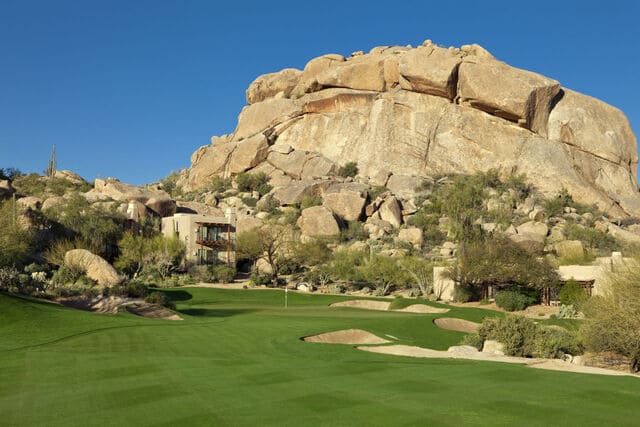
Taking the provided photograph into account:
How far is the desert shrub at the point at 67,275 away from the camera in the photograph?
4955cm

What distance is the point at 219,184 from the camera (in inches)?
3996

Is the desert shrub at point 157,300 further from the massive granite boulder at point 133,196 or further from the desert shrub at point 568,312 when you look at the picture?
the massive granite boulder at point 133,196

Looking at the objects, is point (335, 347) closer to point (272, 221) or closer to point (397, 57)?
point (272, 221)

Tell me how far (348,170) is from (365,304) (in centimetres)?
4791

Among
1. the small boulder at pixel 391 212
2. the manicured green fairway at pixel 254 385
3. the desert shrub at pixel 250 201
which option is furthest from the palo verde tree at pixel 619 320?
the desert shrub at pixel 250 201

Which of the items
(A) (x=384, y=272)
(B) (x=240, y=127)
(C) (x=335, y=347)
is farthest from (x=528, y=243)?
(B) (x=240, y=127)

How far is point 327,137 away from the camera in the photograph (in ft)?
344

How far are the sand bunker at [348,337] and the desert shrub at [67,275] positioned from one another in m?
28.0

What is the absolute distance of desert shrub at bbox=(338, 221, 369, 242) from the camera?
78.6 meters

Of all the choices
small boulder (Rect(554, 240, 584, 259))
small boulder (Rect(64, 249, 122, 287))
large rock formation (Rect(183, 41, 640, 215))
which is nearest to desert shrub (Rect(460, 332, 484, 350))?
small boulder (Rect(64, 249, 122, 287))

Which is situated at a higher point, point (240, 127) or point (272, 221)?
point (240, 127)

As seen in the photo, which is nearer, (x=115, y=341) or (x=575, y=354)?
(x=115, y=341)

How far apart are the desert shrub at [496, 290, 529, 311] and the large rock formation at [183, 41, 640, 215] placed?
155 ft

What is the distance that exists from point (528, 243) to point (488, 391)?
56756 mm
